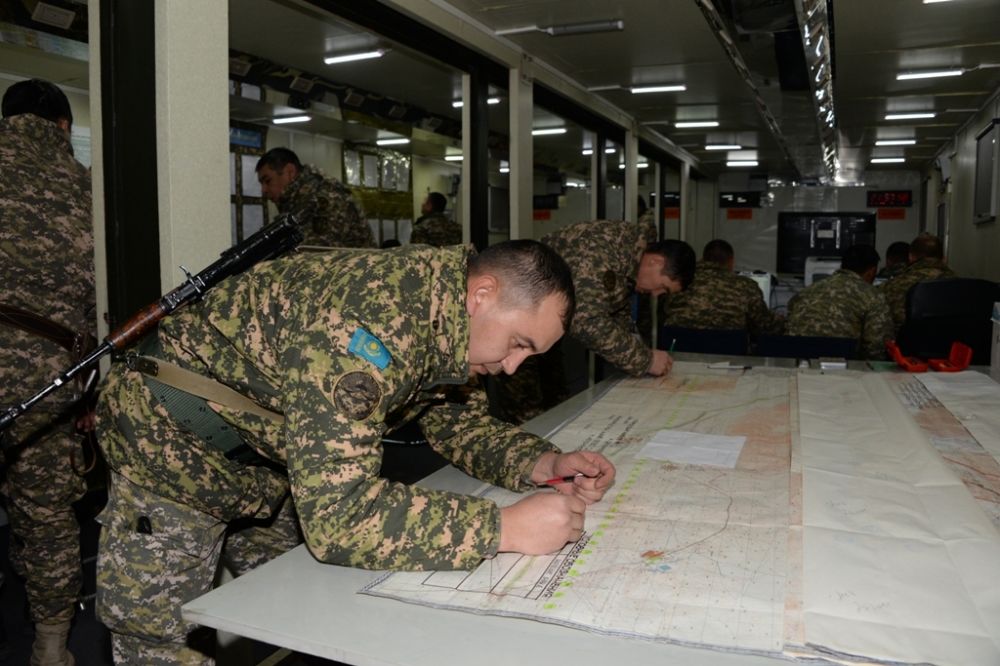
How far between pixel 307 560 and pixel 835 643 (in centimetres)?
72

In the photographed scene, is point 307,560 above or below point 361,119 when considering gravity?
below

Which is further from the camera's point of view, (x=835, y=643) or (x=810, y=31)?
(x=810, y=31)

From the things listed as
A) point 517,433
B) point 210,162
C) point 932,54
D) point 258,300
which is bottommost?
point 517,433

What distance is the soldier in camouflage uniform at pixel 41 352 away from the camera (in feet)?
7.33

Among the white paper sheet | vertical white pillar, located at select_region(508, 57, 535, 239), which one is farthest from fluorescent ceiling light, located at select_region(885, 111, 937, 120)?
the white paper sheet

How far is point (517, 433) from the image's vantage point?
156cm

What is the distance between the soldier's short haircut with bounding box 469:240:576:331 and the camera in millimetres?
1214

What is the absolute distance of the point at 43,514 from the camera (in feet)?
7.47

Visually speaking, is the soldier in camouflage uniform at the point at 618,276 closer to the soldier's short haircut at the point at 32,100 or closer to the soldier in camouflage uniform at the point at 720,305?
the soldier in camouflage uniform at the point at 720,305

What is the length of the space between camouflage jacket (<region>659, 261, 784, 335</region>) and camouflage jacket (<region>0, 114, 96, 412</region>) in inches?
124

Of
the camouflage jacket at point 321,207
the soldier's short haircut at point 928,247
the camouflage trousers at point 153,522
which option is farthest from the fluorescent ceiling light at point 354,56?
the soldier's short haircut at point 928,247

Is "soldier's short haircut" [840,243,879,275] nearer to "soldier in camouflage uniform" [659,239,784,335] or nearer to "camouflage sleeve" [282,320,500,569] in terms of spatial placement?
"soldier in camouflage uniform" [659,239,784,335]

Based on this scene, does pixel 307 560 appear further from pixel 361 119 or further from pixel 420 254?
pixel 361 119

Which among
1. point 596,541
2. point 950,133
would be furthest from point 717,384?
point 950,133
